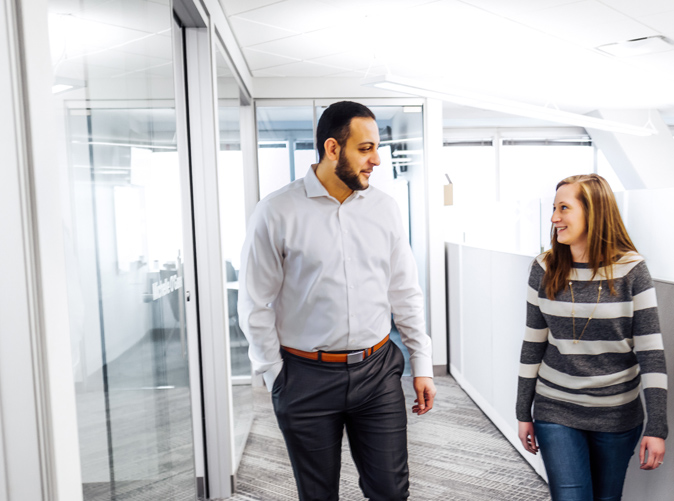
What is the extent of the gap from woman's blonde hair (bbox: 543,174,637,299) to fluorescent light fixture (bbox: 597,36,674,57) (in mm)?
2770

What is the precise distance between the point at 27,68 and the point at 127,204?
A: 0.60 meters

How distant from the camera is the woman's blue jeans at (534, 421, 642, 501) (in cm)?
145

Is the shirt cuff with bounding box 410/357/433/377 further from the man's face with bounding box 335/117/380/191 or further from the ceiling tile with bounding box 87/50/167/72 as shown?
the ceiling tile with bounding box 87/50/167/72

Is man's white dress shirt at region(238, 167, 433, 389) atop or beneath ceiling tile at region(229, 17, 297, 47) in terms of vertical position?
beneath

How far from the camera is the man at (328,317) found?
1520 mm

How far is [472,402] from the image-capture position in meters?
3.82

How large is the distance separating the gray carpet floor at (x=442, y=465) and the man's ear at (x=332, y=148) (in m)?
1.72

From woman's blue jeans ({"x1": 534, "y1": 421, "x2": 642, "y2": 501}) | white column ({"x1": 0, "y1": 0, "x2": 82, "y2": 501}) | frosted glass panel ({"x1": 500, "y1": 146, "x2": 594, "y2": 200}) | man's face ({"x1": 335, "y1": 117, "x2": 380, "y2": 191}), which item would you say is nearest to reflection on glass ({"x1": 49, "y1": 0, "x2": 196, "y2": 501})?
white column ({"x1": 0, "y1": 0, "x2": 82, "y2": 501})

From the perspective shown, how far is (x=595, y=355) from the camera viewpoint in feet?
4.85

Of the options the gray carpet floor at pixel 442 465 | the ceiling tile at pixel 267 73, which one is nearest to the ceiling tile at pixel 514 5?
the ceiling tile at pixel 267 73

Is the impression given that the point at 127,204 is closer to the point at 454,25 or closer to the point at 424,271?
the point at 454,25

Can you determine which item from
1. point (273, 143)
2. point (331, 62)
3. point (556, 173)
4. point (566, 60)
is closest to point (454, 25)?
point (331, 62)

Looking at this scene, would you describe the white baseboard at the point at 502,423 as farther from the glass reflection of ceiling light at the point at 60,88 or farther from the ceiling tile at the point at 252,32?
the ceiling tile at the point at 252,32

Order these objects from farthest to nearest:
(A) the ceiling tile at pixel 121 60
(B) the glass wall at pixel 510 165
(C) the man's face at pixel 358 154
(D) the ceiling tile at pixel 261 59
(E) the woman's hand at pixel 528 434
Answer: (B) the glass wall at pixel 510 165 < (D) the ceiling tile at pixel 261 59 < (E) the woman's hand at pixel 528 434 < (C) the man's face at pixel 358 154 < (A) the ceiling tile at pixel 121 60
